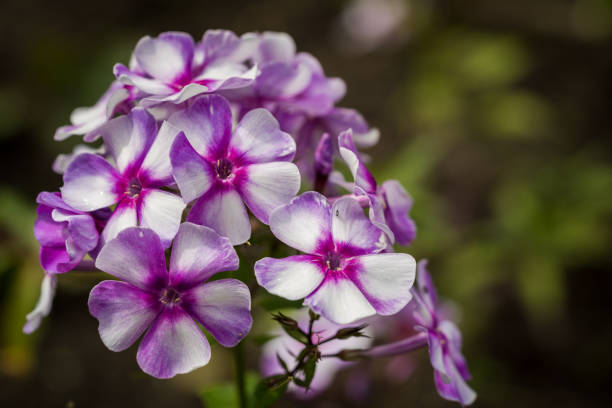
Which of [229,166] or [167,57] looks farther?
[167,57]

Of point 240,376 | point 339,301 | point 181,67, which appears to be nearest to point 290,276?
point 339,301

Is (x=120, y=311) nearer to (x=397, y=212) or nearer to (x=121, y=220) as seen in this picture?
(x=121, y=220)

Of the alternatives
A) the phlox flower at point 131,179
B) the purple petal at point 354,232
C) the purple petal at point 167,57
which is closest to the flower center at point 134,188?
the phlox flower at point 131,179

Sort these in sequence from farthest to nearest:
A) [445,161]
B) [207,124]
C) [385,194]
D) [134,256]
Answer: [445,161]
[385,194]
[207,124]
[134,256]

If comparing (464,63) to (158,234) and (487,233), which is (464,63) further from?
(158,234)

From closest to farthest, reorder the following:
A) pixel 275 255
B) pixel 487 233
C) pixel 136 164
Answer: pixel 136 164 → pixel 275 255 → pixel 487 233

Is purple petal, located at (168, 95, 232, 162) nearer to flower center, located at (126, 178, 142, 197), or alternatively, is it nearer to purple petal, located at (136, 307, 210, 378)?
flower center, located at (126, 178, 142, 197)

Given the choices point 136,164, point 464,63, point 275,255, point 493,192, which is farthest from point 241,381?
point 464,63
